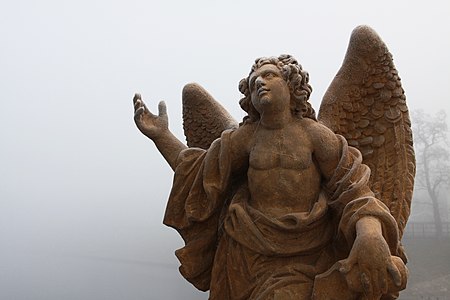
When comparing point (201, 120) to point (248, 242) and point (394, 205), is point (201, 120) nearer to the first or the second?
point (248, 242)

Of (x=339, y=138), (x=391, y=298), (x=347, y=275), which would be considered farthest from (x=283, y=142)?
(x=391, y=298)

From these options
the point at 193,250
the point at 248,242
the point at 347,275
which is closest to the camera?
the point at 347,275

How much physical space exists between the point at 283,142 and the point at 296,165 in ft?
0.45

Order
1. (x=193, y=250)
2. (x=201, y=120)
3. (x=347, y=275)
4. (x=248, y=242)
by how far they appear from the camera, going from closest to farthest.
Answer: (x=347, y=275)
(x=248, y=242)
(x=193, y=250)
(x=201, y=120)

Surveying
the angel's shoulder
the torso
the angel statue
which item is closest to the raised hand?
the angel statue

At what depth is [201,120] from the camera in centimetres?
352

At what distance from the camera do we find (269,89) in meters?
2.64

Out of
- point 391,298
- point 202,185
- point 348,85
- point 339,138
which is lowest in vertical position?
point 391,298

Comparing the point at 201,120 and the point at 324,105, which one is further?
the point at 201,120

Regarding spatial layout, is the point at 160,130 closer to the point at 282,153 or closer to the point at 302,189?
the point at 282,153

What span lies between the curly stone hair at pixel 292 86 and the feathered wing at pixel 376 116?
12.3 inches

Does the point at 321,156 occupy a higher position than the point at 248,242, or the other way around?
the point at 321,156

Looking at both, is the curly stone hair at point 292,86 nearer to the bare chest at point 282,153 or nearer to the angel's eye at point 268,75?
the angel's eye at point 268,75

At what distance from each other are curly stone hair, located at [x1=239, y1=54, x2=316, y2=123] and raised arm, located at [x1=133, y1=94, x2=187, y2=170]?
0.59 meters
